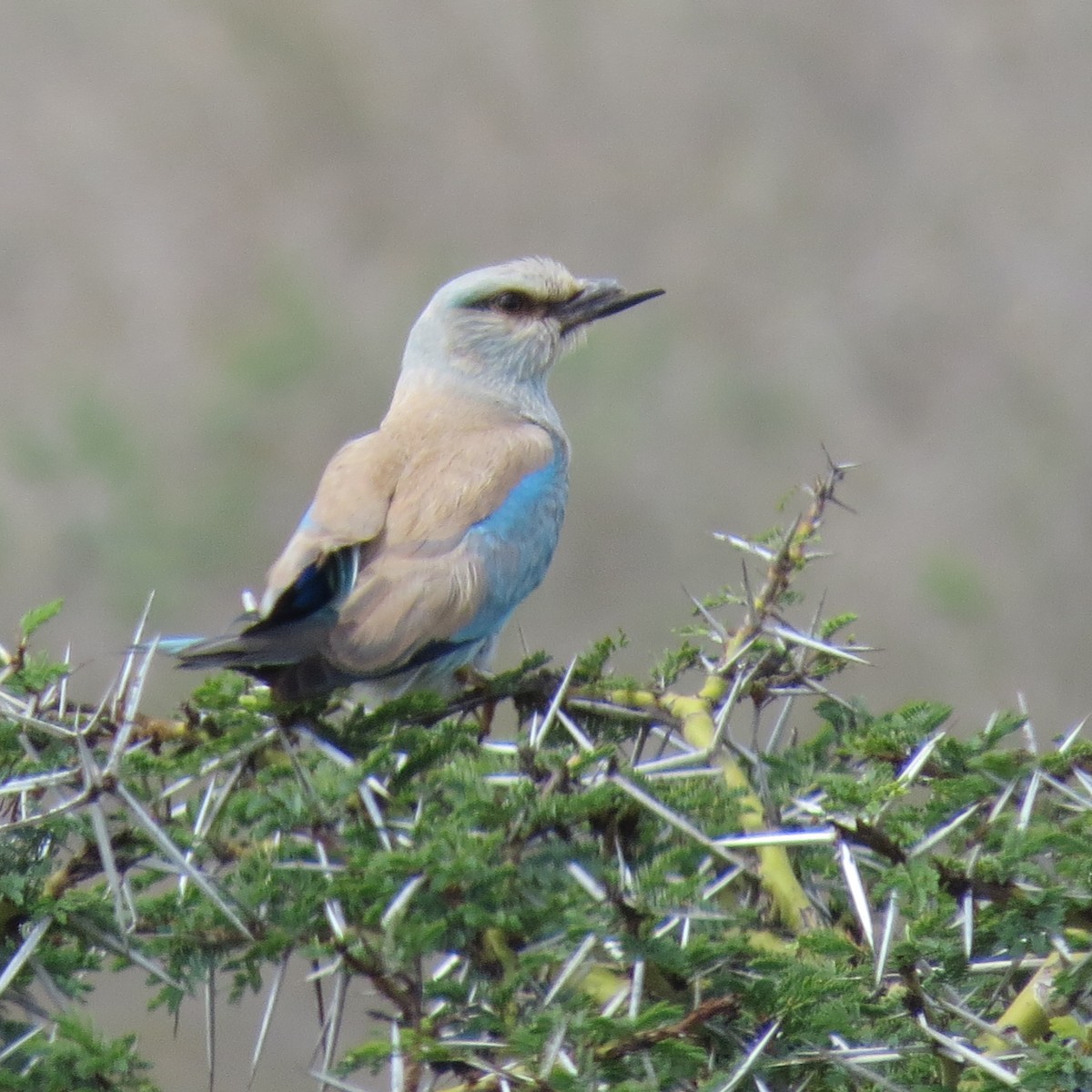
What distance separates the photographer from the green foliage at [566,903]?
1.48 metres

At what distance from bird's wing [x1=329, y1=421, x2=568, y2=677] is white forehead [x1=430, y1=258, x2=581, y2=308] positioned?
586 millimetres

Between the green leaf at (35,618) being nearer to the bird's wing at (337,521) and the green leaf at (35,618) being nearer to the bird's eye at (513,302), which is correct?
the bird's wing at (337,521)

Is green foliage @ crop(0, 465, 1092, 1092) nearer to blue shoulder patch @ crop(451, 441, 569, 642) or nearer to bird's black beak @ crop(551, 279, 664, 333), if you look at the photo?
blue shoulder patch @ crop(451, 441, 569, 642)

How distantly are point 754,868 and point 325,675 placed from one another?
684mm

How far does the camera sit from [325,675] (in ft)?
7.34

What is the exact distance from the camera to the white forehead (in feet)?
12.8

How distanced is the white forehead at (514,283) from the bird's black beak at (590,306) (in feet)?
0.07

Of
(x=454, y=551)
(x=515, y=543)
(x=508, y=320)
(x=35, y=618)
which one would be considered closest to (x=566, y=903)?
(x=35, y=618)

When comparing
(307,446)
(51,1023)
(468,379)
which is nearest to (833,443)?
(307,446)

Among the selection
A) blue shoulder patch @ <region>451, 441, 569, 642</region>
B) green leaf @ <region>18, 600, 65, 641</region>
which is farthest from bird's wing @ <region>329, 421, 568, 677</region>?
green leaf @ <region>18, 600, 65, 641</region>

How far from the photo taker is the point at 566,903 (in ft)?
5.01

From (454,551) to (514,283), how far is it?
1.20 meters

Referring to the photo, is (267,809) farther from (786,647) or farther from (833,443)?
(833,443)

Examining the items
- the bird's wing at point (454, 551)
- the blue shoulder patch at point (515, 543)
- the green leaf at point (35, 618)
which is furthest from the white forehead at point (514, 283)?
the green leaf at point (35, 618)
